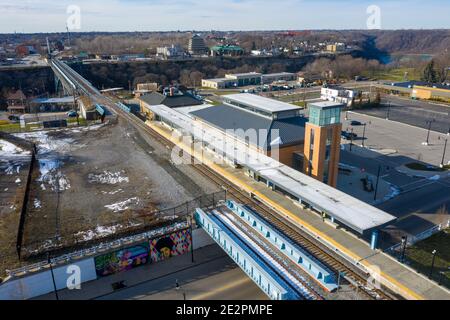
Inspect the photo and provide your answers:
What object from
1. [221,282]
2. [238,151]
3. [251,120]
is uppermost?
[251,120]

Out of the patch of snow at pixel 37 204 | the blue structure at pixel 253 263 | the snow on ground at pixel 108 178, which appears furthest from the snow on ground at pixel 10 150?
the blue structure at pixel 253 263

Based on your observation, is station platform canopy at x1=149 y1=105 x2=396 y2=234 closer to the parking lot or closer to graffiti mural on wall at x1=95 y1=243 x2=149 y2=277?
the parking lot

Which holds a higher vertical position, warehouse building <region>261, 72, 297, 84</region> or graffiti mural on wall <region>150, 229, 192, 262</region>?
warehouse building <region>261, 72, 297, 84</region>

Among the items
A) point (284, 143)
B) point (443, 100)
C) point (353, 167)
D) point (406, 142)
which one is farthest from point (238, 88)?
point (284, 143)

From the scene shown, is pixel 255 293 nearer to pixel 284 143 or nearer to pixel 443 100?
pixel 284 143

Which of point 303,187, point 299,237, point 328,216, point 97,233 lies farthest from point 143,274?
point 328,216

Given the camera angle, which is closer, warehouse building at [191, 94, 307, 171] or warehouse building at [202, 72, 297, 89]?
warehouse building at [191, 94, 307, 171]

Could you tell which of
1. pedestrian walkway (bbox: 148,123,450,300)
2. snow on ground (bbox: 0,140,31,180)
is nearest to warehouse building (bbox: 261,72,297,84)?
snow on ground (bbox: 0,140,31,180)
